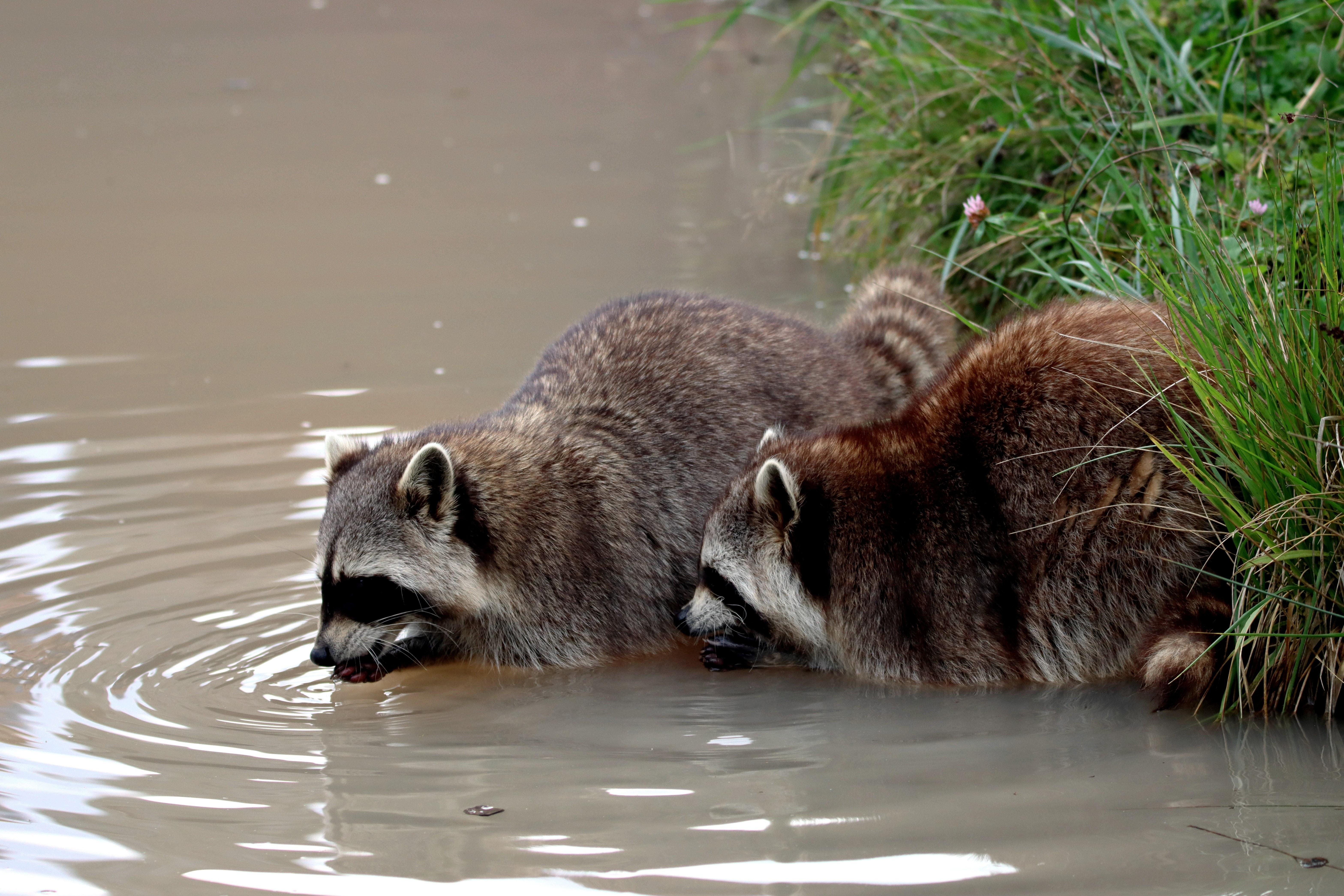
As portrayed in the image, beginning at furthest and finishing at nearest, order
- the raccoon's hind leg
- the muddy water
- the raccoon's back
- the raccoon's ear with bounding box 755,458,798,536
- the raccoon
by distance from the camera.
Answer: the raccoon's back → the raccoon's ear with bounding box 755,458,798,536 → the raccoon → the raccoon's hind leg → the muddy water

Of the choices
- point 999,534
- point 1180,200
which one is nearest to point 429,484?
point 999,534

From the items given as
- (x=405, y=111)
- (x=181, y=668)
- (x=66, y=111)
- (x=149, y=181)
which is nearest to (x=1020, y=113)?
(x=181, y=668)

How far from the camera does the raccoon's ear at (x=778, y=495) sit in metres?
3.73

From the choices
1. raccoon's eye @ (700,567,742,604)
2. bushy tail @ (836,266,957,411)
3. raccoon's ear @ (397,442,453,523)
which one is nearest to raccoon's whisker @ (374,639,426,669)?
raccoon's ear @ (397,442,453,523)

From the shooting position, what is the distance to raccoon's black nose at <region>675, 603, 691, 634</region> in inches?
158

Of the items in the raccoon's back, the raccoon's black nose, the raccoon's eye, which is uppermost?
the raccoon's back

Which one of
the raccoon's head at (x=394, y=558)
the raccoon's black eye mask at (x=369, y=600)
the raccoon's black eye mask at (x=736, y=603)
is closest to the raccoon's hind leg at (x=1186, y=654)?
the raccoon's black eye mask at (x=736, y=603)

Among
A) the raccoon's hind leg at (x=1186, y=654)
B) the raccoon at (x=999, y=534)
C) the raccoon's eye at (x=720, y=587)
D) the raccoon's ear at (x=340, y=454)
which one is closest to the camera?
the raccoon's hind leg at (x=1186, y=654)

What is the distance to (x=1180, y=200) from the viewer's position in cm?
384

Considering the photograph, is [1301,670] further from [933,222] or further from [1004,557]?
[933,222]

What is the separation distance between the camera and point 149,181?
8.69 metres

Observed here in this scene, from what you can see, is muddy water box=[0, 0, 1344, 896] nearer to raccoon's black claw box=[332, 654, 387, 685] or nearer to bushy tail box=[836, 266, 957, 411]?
raccoon's black claw box=[332, 654, 387, 685]

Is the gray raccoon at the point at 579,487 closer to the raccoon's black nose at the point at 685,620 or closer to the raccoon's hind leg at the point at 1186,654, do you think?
the raccoon's black nose at the point at 685,620

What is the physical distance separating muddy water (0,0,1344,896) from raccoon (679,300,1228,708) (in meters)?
0.12
